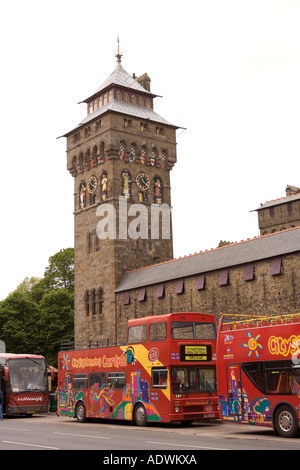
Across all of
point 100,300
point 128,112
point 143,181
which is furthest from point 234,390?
point 128,112

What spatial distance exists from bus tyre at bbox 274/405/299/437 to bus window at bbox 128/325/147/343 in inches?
266

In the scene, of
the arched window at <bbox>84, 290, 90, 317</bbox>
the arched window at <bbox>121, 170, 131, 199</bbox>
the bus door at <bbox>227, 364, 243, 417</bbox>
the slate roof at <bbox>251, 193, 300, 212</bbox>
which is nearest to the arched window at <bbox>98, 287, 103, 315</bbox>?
the arched window at <bbox>84, 290, 90, 317</bbox>

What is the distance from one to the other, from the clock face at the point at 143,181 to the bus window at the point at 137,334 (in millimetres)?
23872

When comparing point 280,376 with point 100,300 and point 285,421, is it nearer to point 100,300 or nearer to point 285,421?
point 285,421

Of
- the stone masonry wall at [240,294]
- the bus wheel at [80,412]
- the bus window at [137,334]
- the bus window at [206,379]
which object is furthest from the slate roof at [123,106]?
the bus window at [206,379]

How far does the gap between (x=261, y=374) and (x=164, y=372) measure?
453cm

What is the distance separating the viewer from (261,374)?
1859 centimetres

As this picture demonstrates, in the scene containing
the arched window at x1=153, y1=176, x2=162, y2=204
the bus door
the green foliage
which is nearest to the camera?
the bus door

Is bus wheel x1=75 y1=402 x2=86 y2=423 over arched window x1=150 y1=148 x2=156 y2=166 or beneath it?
beneath

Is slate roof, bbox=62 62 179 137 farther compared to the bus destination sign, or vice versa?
slate roof, bbox=62 62 179 137

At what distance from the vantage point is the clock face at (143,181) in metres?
47.0

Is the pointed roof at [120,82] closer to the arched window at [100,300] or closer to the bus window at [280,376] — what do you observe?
the arched window at [100,300]

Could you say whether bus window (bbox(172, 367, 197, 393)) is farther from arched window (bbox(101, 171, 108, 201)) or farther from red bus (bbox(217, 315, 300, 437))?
arched window (bbox(101, 171, 108, 201))

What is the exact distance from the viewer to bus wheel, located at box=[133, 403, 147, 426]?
2294 cm
